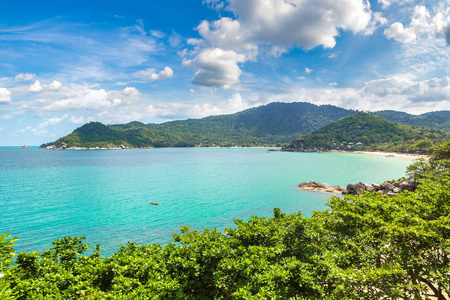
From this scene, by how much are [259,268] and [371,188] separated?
37.2m

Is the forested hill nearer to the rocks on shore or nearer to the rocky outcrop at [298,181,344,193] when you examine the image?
the rocky outcrop at [298,181,344,193]

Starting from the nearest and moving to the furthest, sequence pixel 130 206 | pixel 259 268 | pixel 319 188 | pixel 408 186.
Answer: pixel 259 268 < pixel 130 206 < pixel 408 186 < pixel 319 188

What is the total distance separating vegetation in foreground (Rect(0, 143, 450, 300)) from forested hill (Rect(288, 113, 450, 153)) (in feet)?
485

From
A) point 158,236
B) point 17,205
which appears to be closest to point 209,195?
point 158,236

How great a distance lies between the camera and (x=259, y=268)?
22.2ft

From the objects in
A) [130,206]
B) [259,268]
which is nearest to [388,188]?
[259,268]

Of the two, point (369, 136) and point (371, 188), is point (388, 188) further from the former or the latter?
point (369, 136)

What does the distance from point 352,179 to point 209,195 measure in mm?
36273

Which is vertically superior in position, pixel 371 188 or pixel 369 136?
pixel 369 136

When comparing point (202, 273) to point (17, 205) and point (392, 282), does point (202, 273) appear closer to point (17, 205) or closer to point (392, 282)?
point (392, 282)

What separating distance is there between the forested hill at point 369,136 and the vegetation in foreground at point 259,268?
→ 14797cm

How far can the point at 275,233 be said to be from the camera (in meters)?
8.73

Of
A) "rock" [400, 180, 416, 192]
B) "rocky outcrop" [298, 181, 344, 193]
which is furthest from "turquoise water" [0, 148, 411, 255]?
"rock" [400, 180, 416, 192]

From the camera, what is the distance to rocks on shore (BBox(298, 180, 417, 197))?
3311 cm
